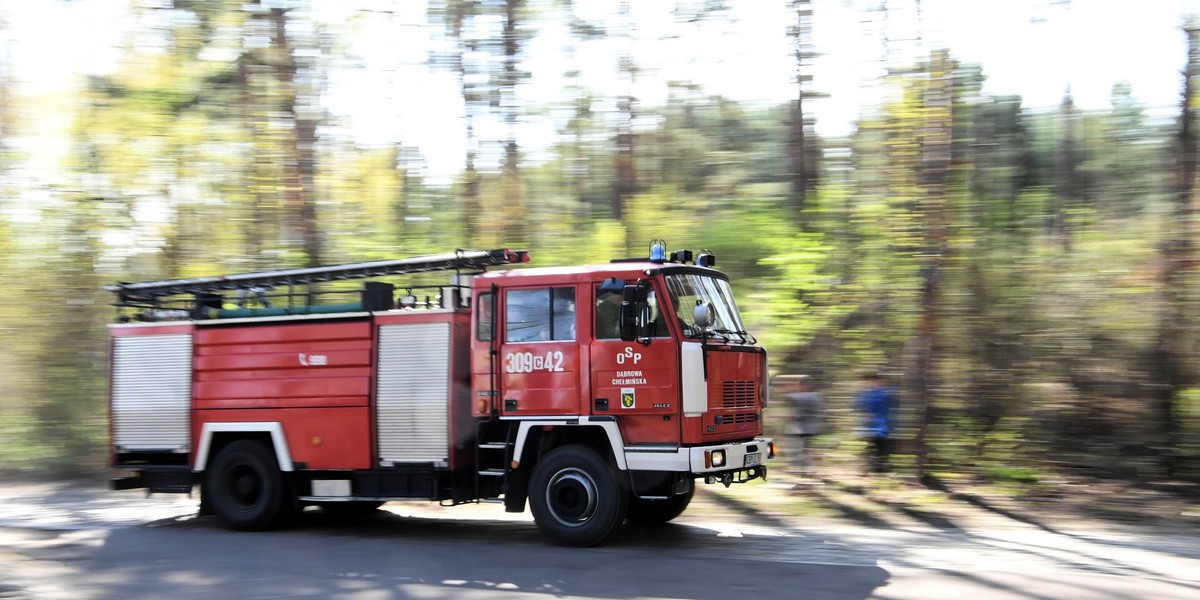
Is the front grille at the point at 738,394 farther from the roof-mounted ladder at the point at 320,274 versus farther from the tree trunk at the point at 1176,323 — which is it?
the tree trunk at the point at 1176,323

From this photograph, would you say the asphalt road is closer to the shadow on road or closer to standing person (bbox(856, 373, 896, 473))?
the shadow on road

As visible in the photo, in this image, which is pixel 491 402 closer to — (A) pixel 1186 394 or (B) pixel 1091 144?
(A) pixel 1186 394

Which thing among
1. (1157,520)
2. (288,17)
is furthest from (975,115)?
(288,17)

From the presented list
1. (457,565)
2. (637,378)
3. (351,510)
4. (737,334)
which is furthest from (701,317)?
(351,510)

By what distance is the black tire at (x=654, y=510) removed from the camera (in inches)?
423

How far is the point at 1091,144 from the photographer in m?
16.3

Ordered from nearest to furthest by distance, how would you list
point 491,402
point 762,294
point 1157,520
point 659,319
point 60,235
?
point 659,319 < point 491,402 < point 1157,520 < point 762,294 < point 60,235

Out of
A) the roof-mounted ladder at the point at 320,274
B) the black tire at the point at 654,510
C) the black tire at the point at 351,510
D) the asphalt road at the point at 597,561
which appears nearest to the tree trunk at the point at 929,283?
the asphalt road at the point at 597,561

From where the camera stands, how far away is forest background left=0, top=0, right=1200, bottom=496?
14.0 meters

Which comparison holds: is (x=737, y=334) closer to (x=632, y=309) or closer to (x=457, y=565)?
(x=632, y=309)

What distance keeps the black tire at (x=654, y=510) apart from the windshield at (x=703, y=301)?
1.95 metres

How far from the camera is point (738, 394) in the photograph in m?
9.92

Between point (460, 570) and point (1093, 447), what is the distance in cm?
960

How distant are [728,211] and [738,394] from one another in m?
7.52
